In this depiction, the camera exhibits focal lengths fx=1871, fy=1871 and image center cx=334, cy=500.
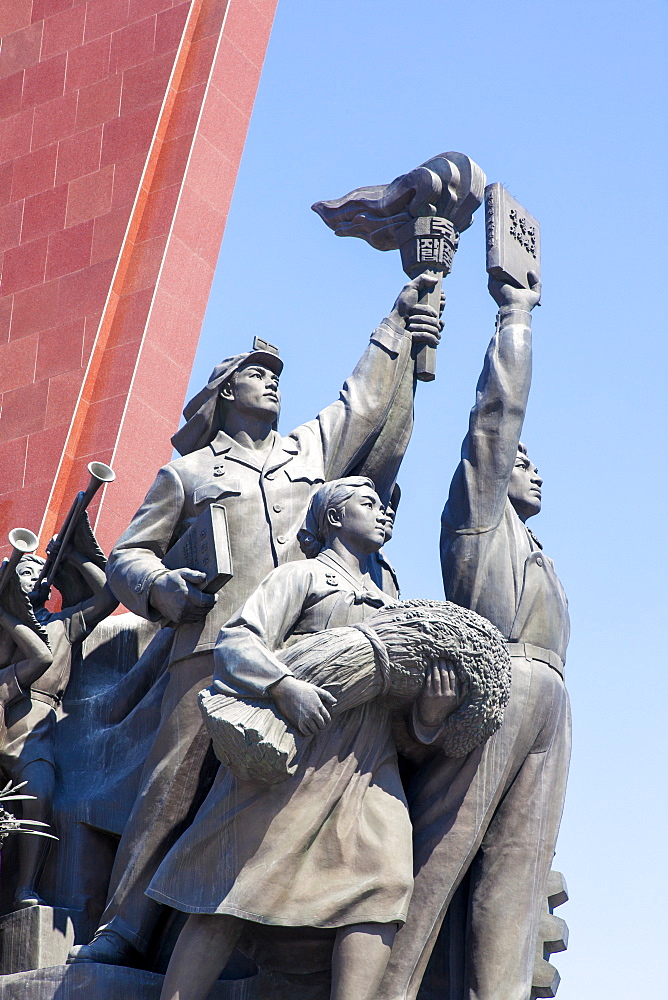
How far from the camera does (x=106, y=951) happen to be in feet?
24.7

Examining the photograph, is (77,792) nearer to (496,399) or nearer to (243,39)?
(496,399)

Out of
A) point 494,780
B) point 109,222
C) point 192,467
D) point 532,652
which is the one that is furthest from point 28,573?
point 109,222

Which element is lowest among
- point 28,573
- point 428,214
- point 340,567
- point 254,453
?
point 340,567

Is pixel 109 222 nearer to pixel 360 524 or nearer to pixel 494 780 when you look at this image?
pixel 360 524

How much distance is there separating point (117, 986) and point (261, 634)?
1.49m

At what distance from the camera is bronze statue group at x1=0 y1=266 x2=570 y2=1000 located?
7.05 m

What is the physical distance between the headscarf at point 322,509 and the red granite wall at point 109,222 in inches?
131

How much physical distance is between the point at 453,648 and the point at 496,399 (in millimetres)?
1685

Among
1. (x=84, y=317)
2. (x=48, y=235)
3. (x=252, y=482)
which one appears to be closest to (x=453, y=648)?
(x=252, y=482)

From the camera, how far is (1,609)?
8.84 meters

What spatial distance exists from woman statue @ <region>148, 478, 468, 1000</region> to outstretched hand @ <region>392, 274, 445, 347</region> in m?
1.95

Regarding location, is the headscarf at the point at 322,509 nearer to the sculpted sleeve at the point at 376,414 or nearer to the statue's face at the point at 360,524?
the statue's face at the point at 360,524

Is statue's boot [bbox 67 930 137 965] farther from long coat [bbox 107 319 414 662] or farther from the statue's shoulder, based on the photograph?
the statue's shoulder

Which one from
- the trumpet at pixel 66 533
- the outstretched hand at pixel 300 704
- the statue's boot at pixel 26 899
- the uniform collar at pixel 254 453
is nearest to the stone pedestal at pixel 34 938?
the statue's boot at pixel 26 899
